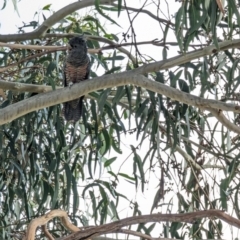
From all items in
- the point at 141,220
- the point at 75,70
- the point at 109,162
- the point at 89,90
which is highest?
the point at 75,70

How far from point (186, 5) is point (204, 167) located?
2.92 feet

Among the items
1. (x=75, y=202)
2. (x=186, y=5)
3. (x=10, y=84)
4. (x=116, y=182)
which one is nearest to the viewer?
(x=186, y=5)

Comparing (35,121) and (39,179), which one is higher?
(35,121)

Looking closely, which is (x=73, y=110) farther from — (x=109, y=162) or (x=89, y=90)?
(x=89, y=90)

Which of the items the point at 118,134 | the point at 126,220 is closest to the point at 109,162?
the point at 118,134

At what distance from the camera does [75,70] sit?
281 centimetres

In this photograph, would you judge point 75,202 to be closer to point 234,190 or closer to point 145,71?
point 234,190

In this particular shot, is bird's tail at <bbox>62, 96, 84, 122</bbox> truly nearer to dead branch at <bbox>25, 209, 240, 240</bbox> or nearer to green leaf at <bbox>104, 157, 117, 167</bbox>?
green leaf at <bbox>104, 157, 117, 167</bbox>

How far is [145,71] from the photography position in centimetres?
187

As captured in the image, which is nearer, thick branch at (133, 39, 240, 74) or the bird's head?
thick branch at (133, 39, 240, 74)

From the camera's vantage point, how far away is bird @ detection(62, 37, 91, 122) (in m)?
2.61

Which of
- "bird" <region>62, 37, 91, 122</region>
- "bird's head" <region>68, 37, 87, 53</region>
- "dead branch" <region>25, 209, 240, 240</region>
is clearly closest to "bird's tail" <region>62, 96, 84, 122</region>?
"bird" <region>62, 37, 91, 122</region>

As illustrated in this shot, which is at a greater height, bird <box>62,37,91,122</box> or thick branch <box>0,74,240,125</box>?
bird <box>62,37,91,122</box>

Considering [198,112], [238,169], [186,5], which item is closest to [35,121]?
[198,112]
